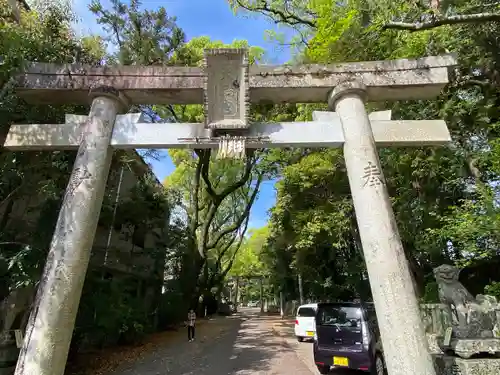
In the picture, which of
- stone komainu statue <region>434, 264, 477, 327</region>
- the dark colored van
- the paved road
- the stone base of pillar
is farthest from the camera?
the paved road

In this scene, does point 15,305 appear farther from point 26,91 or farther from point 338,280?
point 338,280

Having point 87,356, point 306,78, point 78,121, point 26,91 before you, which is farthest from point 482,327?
point 87,356

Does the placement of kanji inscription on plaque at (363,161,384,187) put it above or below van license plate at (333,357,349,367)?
above

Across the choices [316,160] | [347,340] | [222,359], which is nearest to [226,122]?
[347,340]

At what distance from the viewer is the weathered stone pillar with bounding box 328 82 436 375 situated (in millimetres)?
3791

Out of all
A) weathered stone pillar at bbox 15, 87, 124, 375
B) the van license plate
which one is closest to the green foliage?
the van license plate

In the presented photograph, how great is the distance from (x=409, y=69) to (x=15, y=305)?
8608 mm

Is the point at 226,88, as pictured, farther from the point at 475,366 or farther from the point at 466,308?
the point at 475,366

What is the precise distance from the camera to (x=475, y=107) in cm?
881

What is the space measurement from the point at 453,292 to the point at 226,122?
4857mm

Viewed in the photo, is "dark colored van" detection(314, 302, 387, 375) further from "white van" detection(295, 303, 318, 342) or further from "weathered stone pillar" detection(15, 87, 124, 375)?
"white van" detection(295, 303, 318, 342)

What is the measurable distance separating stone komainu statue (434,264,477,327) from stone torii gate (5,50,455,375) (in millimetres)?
2248

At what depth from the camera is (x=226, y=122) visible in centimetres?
503

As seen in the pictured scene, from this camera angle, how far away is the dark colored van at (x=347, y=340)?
690cm
